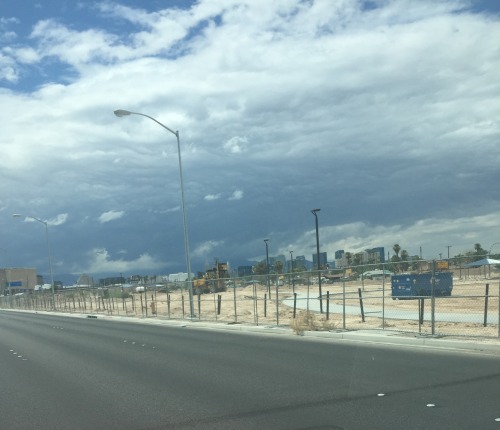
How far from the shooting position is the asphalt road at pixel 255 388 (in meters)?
7.96

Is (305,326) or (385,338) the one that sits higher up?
(385,338)

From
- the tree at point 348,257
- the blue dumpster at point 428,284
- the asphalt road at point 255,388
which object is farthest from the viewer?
the tree at point 348,257

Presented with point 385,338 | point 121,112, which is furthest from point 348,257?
point 385,338

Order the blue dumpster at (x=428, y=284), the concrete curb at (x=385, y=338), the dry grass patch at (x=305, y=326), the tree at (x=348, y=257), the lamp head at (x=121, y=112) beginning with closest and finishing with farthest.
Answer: the concrete curb at (x=385, y=338) < the blue dumpster at (x=428, y=284) < the dry grass patch at (x=305, y=326) < the lamp head at (x=121, y=112) < the tree at (x=348, y=257)

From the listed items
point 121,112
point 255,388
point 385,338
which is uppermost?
point 121,112

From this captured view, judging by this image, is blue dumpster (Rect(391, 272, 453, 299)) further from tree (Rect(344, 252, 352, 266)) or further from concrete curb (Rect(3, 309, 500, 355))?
tree (Rect(344, 252, 352, 266))

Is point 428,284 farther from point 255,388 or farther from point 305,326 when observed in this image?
point 255,388

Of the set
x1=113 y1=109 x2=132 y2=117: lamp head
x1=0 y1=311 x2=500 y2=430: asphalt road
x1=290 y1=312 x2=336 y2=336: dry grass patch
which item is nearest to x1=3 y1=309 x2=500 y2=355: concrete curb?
x1=290 y1=312 x2=336 y2=336: dry grass patch

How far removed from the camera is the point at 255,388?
33.9 feet

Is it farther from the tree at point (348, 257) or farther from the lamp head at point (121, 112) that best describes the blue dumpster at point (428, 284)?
the tree at point (348, 257)

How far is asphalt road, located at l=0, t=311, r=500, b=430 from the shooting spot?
26.1 feet

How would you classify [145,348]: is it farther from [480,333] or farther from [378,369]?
[480,333]

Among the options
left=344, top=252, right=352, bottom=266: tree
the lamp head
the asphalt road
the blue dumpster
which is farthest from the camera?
left=344, top=252, right=352, bottom=266: tree

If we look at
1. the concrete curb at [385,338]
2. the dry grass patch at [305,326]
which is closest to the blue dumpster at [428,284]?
the concrete curb at [385,338]
